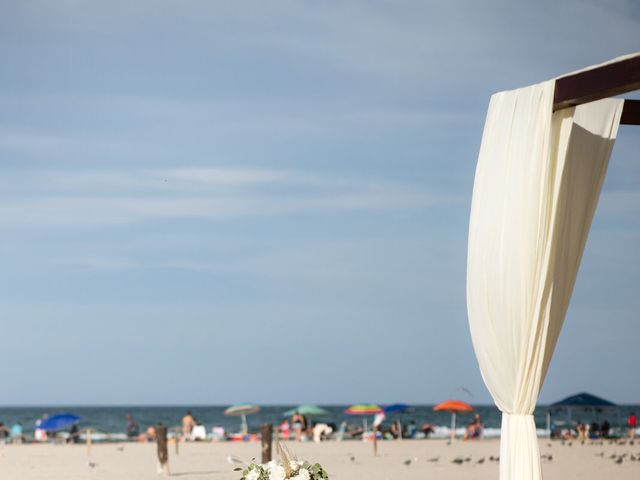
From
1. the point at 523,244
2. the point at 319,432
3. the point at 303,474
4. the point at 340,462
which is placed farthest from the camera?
the point at 319,432

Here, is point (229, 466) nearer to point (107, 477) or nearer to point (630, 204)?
point (107, 477)

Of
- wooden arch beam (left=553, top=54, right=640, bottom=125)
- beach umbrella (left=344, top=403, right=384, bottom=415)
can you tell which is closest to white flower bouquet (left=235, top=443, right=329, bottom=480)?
wooden arch beam (left=553, top=54, right=640, bottom=125)

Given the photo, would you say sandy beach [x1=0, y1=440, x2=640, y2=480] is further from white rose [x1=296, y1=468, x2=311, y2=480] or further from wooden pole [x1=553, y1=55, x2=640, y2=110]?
white rose [x1=296, y1=468, x2=311, y2=480]

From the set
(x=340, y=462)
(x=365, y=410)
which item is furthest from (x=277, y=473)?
(x=365, y=410)

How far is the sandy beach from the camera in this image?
49.2 ft

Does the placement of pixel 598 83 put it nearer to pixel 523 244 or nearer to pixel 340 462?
pixel 523 244

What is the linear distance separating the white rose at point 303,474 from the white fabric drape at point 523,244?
1.70 metres

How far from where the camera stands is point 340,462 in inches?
714

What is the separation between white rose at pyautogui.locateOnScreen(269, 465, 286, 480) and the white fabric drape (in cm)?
178

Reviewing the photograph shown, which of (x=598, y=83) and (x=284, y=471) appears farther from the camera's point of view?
(x=598, y=83)

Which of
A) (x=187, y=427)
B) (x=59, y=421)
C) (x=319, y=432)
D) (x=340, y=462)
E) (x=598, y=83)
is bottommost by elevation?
(x=340, y=462)

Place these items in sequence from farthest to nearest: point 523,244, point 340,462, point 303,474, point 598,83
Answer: point 340,462
point 523,244
point 598,83
point 303,474

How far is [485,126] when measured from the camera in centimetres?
619

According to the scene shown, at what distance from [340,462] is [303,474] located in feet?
45.0
